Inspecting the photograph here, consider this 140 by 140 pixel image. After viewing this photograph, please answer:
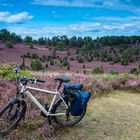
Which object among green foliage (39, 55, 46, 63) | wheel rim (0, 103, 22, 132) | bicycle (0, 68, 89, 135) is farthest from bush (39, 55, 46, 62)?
wheel rim (0, 103, 22, 132)

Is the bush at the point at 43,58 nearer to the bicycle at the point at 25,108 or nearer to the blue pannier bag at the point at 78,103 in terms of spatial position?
the bicycle at the point at 25,108

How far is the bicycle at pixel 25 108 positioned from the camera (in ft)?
35.9

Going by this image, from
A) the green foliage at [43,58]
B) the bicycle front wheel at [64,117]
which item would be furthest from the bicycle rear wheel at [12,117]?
the green foliage at [43,58]

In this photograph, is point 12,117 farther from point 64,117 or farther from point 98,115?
point 98,115

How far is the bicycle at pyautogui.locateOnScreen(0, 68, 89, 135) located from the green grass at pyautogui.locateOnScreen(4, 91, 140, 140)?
0.33 m

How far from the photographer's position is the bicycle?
10.9 metres

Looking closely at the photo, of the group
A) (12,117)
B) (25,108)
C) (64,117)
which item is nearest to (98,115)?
(64,117)

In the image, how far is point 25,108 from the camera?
11180 millimetres

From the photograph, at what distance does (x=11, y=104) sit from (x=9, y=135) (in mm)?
869

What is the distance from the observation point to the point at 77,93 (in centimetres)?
1198

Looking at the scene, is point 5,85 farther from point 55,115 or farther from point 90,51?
point 90,51

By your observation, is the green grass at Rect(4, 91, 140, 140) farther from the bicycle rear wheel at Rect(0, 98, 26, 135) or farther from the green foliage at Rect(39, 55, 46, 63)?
the green foliage at Rect(39, 55, 46, 63)

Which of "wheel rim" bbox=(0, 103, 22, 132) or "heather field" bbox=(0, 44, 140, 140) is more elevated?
"wheel rim" bbox=(0, 103, 22, 132)

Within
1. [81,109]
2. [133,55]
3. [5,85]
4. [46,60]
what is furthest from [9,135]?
[133,55]
